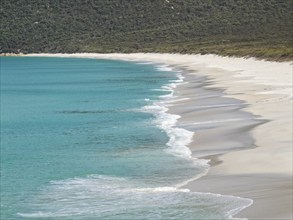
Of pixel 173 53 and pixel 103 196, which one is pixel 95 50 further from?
pixel 103 196

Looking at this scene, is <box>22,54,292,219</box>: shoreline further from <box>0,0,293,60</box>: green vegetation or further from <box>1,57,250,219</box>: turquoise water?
<box>0,0,293,60</box>: green vegetation

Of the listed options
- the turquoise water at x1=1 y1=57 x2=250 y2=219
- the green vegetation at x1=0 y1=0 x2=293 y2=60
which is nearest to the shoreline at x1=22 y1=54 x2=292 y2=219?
the turquoise water at x1=1 y1=57 x2=250 y2=219

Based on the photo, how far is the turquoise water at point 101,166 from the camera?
1481 cm

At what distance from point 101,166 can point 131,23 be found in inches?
5826

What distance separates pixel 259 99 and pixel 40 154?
13.8 m

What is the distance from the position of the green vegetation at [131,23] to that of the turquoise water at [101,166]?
100 metres

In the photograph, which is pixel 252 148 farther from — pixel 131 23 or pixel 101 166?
pixel 131 23

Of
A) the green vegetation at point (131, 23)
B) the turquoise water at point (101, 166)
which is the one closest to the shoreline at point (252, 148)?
the turquoise water at point (101, 166)

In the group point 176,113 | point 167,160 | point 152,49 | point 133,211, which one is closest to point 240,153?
point 167,160

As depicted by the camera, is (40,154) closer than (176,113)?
Yes

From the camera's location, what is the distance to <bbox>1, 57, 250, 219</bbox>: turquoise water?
48.6 ft

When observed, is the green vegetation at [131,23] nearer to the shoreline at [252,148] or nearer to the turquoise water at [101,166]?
the shoreline at [252,148]

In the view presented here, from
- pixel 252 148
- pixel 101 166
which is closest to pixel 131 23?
pixel 252 148

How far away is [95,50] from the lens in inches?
5866
